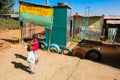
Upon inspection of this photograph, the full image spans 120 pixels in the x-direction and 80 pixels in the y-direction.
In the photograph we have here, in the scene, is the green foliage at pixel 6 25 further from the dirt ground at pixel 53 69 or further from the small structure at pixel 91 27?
the dirt ground at pixel 53 69

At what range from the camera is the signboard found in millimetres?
11062

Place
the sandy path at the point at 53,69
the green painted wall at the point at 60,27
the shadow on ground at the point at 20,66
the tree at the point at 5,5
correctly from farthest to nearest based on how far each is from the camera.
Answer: the tree at the point at 5,5 → the green painted wall at the point at 60,27 → the shadow on ground at the point at 20,66 → the sandy path at the point at 53,69

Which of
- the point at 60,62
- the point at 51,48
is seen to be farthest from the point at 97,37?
the point at 60,62

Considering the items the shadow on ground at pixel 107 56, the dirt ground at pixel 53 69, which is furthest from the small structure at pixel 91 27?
the dirt ground at pixel 53 69

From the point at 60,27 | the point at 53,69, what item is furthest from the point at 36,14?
the point at 53,69

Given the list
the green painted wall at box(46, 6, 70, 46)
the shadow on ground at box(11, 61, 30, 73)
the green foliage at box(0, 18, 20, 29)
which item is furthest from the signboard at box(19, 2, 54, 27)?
the green foliage at box(0, 18, 20, 29)

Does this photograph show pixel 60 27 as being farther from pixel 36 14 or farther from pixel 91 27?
pixel 91 27

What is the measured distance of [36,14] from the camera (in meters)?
11.4

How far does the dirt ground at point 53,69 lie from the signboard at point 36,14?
2334 millimetres

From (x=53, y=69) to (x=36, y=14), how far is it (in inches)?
184

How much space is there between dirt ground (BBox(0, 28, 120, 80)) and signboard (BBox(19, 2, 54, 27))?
7.66ft

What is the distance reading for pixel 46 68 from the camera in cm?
794

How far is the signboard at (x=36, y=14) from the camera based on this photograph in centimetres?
1106

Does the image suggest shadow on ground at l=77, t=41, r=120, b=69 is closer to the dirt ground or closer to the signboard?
→ the dirt ground
